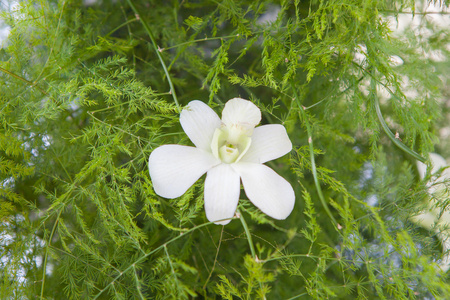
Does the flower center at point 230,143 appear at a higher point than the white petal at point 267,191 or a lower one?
higher

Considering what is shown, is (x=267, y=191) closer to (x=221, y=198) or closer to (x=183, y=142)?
(x=221, y=198)

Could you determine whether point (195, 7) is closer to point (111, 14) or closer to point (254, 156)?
point (111, 14)

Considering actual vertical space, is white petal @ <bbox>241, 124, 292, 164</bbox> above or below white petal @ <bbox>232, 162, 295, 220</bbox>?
above

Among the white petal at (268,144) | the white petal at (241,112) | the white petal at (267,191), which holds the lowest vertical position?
the white petal at (267,191)

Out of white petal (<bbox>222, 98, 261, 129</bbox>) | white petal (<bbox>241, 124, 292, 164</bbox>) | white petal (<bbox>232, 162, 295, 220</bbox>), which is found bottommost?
white petal (<bbox>232, 162, 295, 220</bbox>)

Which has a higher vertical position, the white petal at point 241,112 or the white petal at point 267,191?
the white petal at point 241,112

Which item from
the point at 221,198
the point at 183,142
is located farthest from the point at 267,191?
the point at 183,142

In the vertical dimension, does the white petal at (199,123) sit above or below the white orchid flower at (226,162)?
above

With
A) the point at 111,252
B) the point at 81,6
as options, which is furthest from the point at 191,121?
the point at 81,6
